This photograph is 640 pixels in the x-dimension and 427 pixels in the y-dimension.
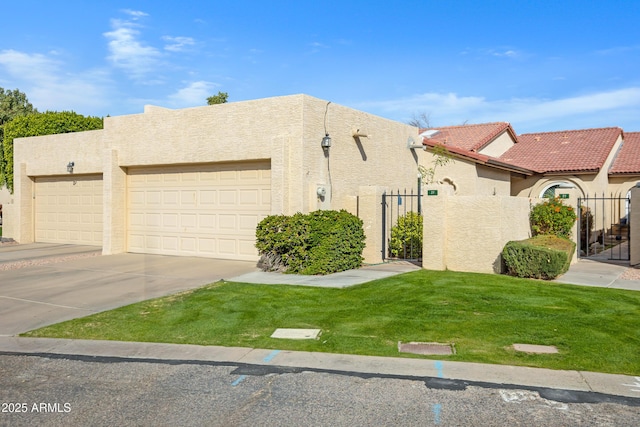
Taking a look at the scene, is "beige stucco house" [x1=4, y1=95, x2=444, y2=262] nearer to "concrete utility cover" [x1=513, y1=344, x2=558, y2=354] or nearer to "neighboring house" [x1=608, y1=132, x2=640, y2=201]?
"concrete utility cover" [x1=513, y1=344, x2=558, y2=354]

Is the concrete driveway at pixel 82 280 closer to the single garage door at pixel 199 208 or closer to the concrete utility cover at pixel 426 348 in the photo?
the single garage door at pixel 199 208

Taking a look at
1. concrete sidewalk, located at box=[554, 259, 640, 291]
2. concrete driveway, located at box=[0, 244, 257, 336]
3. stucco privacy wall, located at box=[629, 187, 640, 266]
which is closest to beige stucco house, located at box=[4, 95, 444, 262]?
concrete driveway, located at box=[0, 244, 257, 336]

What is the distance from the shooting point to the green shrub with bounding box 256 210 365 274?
1277 centimetres

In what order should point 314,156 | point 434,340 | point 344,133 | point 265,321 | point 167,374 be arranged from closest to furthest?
point 167,374 < point 434,340 < point 265,321 < point 314,156 < point 344,133

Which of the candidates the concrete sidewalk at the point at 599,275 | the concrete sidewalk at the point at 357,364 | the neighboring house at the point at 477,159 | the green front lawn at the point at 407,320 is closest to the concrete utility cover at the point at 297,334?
the green front lawn at the point at 407,320

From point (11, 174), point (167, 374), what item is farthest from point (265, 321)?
point (11, 174)

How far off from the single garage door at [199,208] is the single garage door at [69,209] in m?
2.54

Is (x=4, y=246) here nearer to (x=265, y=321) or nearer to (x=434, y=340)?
(x=265, y=321)

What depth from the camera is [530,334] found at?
741cm

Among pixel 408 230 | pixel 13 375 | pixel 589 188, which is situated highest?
pixel 589 188

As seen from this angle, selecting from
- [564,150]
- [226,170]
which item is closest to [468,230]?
[226,170]

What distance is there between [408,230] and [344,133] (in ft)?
11.3

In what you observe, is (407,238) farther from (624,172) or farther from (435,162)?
(624,172)

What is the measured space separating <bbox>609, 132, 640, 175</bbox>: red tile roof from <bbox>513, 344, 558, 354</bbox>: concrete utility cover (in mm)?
22183
